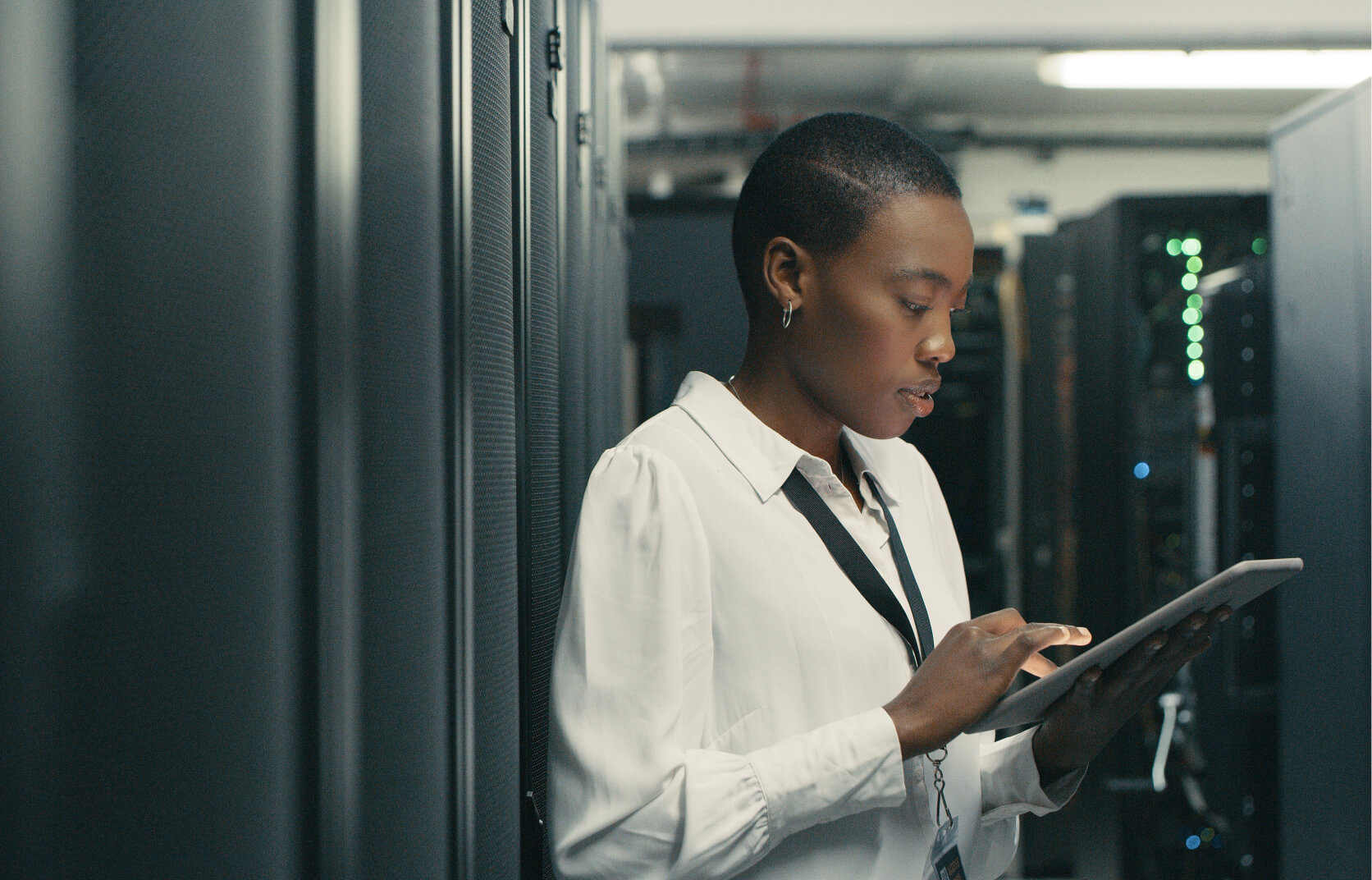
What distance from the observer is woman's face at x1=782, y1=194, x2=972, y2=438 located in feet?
3.17

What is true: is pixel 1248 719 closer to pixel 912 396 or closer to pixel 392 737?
pixel 912 396

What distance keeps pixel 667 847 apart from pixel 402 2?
0.63 meters

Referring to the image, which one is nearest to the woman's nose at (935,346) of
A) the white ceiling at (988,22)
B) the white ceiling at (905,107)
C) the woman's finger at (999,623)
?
the woman's finger at (999,623)

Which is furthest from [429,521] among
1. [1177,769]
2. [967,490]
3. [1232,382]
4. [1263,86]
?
[1263,86]

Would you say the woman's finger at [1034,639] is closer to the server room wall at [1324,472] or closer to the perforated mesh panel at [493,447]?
the perforated mesh panel at [493,447]

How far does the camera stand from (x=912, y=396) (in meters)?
0.99

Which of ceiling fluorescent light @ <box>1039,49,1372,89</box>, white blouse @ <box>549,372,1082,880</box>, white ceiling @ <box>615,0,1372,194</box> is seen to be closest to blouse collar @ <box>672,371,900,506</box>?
white blouse @ <box>549,372,1082,880</box>

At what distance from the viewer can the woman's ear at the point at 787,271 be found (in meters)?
1.01

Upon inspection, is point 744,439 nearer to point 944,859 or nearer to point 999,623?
point 999,623

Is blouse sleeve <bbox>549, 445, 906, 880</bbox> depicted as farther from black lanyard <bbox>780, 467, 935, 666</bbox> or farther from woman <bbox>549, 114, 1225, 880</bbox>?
black lanyard <bbox>780, 467, 935, 666</bbox>

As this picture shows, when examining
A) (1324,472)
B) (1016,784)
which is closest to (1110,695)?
(1016,784)

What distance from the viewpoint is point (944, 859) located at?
96 cm

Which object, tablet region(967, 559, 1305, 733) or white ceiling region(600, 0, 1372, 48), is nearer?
tablet region(967, 559, 1305, 733)

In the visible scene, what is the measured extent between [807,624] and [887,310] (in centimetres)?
29
